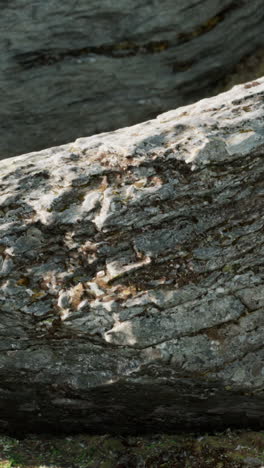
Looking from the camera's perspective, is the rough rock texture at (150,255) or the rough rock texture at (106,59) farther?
the rough rock texture at (106,59)

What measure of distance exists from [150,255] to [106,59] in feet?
28.1

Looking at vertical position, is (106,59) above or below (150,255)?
above

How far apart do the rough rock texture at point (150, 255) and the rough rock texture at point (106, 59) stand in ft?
22.4

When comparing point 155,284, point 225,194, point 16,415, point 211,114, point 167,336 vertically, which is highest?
point 211,114

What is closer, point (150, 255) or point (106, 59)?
point (150, 255)

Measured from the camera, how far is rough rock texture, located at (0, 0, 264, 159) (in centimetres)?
1466

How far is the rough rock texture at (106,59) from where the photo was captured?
14664 mm

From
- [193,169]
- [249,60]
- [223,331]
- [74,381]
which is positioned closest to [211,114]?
[193,169]

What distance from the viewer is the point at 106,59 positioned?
1541 centimetres

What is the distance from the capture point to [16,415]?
10.4 meters

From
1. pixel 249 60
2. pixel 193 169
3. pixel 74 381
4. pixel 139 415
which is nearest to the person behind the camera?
pixel 193 169

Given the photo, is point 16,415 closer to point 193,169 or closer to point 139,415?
point 139,415

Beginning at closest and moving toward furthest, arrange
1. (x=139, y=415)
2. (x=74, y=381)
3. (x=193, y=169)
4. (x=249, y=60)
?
1. (x=193, y=169)
2. (x=74, y=381)
3. (x=139, y=415)
4. (x=249, y=60)

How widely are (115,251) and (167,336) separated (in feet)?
5.10
